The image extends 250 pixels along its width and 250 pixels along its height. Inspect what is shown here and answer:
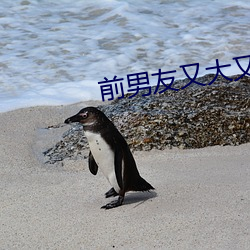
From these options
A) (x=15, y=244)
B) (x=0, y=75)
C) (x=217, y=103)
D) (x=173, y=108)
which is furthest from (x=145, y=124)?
(x=0, y=75)

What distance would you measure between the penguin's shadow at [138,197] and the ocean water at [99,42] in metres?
2.70

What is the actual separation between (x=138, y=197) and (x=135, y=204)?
0.15m

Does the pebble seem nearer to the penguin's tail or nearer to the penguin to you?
the penguin's tail

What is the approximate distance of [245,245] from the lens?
315cm

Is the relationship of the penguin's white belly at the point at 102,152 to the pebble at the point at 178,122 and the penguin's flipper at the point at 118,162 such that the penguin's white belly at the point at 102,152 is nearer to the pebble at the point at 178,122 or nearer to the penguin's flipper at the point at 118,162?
the penguin's flipper at the point at 118,162

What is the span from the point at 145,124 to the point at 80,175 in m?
0.81

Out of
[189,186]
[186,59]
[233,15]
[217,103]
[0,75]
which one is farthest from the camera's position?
[233,15]

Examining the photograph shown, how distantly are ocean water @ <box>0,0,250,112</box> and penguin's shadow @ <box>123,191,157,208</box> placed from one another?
270 cm

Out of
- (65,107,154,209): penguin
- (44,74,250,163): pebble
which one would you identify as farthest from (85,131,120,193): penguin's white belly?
(44,74,250,163): pebble

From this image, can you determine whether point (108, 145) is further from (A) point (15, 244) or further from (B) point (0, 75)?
(B) point (0, 75)

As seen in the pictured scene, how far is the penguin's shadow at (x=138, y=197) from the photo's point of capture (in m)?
3.78

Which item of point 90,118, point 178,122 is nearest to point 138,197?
point 90,118

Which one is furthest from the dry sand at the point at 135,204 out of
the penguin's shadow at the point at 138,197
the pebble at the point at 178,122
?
the pebble at the point at 178,122

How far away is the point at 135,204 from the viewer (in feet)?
12.3
